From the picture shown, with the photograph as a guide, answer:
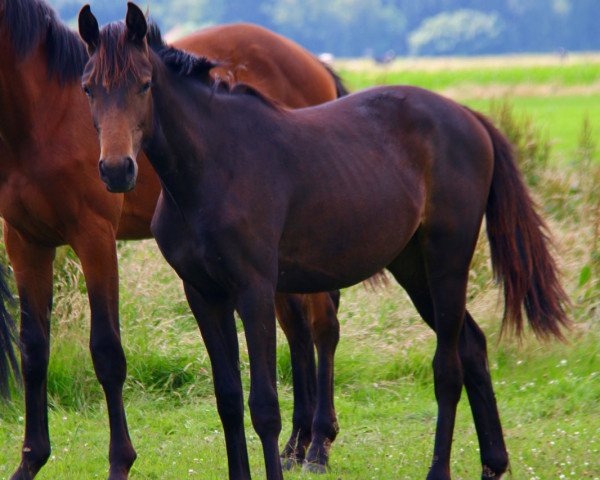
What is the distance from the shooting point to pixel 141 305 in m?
7.21

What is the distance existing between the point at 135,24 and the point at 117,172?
607 millimetres

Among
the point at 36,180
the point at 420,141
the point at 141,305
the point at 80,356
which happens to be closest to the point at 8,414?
the point at 80,356

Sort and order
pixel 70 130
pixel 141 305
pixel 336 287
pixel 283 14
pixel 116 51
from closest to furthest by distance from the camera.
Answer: pixel 116 51 < pixel 336 287 < pixel 70 130 < pixel 141 305 < pixel 283 14

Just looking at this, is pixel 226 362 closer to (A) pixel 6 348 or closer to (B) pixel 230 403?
(B) pixel 230 403

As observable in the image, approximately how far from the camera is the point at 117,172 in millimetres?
3400

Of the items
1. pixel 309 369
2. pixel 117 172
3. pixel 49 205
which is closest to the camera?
pixel 117 172

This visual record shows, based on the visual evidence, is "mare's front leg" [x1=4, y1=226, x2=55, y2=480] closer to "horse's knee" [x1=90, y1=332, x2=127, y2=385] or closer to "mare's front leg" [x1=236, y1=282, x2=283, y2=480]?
"horse's knee" [x1=90, y1=332, x2=127, y2=385]

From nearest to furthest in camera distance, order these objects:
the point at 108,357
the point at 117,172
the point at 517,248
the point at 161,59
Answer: the point at 117,172 < the point at 161,59 < the point at 108,357 < the point at 517,248

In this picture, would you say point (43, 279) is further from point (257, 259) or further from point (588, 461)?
point (588, 461)

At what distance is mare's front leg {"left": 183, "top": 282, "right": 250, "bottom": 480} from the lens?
13.4ft

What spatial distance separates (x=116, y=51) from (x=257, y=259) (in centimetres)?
97

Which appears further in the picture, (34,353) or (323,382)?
(323,382)

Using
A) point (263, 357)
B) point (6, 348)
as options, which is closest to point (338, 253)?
point (263, 357)

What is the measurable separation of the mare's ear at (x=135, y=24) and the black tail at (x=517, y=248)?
6.12 feet
